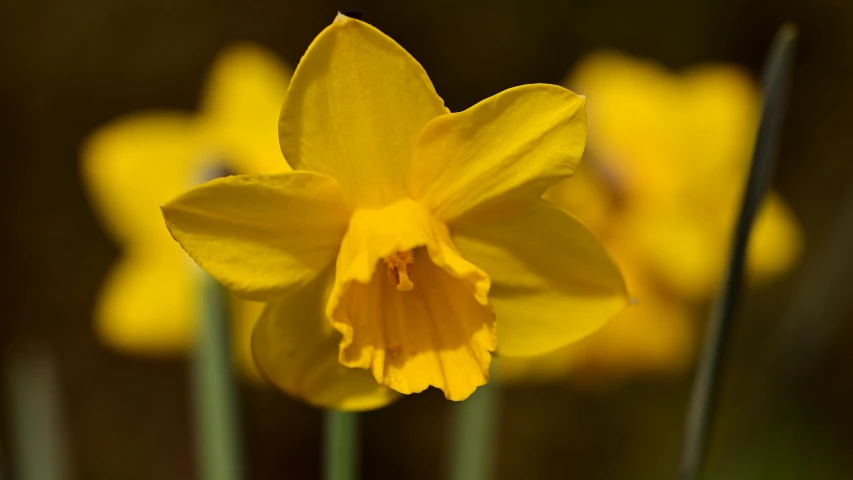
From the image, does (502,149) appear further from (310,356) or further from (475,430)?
(475,430)

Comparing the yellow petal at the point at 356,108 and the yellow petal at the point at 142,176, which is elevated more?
the yellow petal at the point at 356,108

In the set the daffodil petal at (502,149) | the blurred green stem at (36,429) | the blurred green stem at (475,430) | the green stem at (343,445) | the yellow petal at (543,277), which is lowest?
the blurred green stem at (36,429)

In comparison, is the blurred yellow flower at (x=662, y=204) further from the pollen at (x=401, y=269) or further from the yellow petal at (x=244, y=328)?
the pollen at (x=401, y=269)

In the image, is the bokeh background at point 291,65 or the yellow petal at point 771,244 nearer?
the yellow petal at point 771,244

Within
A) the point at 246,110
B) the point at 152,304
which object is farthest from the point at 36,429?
the point at 246,110

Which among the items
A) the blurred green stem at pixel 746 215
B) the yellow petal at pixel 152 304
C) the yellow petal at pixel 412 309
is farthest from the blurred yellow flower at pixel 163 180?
the blurred green stem at pixel 746 215

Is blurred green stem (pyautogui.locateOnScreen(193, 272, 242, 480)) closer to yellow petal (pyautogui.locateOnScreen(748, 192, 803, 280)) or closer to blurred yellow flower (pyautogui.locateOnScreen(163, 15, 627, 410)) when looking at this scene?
blurred yellow flower (pyautogui.locateOnScreen(163, 15, 627, 410))
